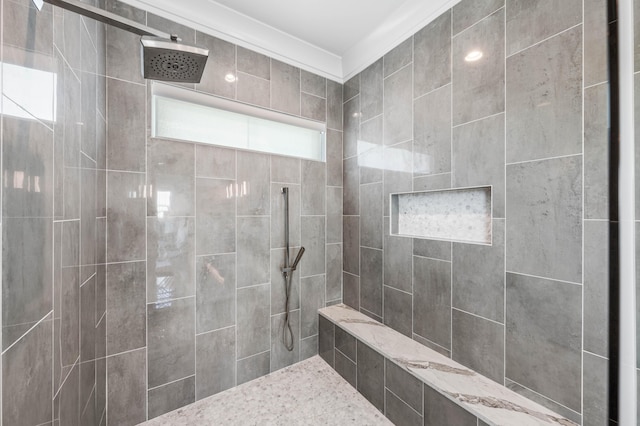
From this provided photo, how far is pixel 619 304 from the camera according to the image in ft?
2.88

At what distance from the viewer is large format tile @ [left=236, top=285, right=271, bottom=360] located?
1.95 meters

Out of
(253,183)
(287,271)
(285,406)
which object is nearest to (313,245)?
Result: (287,271)

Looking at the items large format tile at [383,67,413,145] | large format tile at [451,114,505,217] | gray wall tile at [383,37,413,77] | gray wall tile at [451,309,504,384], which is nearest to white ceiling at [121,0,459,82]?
gray wall tile at [383,37,413,77]

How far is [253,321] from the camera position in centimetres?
201

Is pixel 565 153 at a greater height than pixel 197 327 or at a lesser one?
greater

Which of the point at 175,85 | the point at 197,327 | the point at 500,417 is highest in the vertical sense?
the point at 175,85

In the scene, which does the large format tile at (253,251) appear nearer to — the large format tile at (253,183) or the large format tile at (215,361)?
the large format tile at (253,183)

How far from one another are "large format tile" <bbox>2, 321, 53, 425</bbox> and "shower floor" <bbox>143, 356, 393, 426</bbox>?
3.77 feet

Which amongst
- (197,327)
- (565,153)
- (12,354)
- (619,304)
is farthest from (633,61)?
(197,327)

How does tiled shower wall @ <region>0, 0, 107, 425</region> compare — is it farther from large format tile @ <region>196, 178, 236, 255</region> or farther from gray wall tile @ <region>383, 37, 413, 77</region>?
gray wall tile @ <region>383, 37, 413, 77</region>

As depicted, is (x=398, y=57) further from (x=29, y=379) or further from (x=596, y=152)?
(x=29, y=379)

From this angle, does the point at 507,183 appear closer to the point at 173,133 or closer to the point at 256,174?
the point at 256,174

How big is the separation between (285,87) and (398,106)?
98cm

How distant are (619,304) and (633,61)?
0.86 metres
